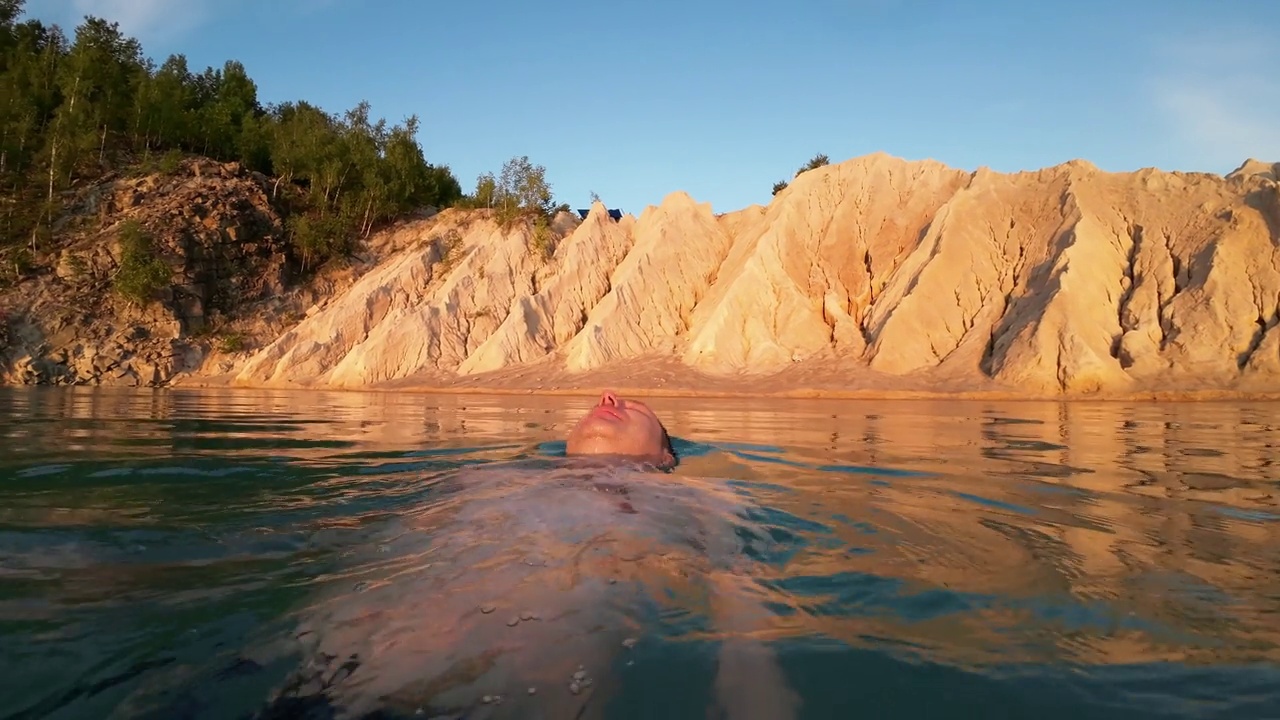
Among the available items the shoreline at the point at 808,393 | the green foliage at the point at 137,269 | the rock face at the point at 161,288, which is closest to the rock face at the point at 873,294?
the shoreline at the point at 808,393

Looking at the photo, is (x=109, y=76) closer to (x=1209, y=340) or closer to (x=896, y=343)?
(x=896, y=343)

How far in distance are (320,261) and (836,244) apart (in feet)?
83.0

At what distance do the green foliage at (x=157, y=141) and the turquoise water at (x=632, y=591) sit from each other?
3383cm

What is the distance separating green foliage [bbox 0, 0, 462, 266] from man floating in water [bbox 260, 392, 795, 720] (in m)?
34.9

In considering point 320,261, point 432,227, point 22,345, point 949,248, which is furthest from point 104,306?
point 949,248

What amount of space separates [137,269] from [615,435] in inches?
1252

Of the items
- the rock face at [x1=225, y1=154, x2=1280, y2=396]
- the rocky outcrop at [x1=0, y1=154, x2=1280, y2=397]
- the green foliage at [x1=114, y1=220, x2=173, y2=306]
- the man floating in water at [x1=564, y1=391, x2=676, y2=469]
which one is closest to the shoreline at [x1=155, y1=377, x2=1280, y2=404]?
the rocky outcrop at [x1=0, y1=154, x2=1280, y2=397]

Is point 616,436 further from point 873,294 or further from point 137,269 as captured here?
point 137,269

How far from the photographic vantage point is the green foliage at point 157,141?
33.8 m

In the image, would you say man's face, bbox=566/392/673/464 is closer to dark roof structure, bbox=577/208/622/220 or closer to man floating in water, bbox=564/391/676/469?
man floating in water, bbox=564/391/676/469

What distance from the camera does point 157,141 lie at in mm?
39625

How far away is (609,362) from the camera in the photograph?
24.3 meters

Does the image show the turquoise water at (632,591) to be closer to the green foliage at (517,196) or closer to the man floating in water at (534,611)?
the man floating in water at (534,611)

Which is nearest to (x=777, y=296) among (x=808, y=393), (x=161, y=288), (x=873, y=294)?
(x=873, y=294)
